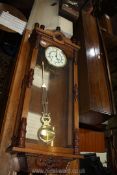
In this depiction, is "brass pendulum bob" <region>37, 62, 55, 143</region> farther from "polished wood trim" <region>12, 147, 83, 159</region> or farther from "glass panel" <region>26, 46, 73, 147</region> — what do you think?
"polished wood trim" <region>12, 147, 83, 159</region>

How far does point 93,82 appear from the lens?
1.83 m

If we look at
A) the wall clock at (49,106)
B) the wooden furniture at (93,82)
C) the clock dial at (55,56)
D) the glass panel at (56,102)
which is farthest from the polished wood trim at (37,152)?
the clock dial at (55,56)

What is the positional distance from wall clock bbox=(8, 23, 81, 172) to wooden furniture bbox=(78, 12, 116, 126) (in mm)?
139

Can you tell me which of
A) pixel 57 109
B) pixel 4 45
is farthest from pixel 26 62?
pixel 4 45

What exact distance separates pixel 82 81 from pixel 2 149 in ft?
3.02

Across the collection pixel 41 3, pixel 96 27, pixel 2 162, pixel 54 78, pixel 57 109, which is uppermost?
pixel 41 3

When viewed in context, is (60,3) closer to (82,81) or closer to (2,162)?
(82,81)

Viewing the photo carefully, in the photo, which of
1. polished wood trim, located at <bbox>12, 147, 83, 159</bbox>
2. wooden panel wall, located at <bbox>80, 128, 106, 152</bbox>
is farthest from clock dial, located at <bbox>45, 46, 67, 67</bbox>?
polished wood trim, located at <bbox>12, 147, 83, 159</bbox>

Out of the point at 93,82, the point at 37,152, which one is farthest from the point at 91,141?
the point at 37,152

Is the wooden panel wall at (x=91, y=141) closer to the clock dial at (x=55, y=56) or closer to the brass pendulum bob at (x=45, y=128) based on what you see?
the brass pendulum bob at (x=45, y=128)

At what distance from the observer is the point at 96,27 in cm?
247

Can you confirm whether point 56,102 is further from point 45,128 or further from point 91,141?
point 91,141

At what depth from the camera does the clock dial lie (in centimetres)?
173

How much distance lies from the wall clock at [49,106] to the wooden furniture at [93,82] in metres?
0.14
